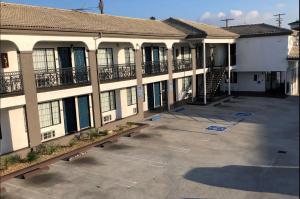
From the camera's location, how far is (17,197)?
1303 cm

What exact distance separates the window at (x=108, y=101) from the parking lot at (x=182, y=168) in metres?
3.48

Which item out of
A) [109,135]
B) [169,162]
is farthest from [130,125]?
[169,162]

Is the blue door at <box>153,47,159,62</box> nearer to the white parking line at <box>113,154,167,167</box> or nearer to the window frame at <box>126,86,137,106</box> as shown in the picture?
Result: the window frame at <box>126,86,137,106</box>

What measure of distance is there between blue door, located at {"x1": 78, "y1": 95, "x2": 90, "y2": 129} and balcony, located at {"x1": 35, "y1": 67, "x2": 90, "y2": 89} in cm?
160

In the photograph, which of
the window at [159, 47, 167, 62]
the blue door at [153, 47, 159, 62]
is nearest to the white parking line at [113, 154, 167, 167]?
the blue door at [153, 47, 159, 62]

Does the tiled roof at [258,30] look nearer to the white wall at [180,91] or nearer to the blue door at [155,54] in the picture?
the white wall at [180,91]

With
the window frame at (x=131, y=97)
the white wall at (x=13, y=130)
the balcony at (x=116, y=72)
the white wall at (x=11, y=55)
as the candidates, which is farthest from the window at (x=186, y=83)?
the white wall at (x=11, y=55)

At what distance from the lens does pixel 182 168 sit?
51.4 feet

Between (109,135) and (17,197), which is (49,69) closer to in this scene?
(109,135)

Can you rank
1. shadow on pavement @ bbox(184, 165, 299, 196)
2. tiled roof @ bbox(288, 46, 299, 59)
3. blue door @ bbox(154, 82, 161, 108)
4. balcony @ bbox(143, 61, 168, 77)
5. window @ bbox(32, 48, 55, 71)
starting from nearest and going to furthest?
1. shadow on pavement @ bbox(184, 165, 299, 196)
2. window @ bbox(32, 48, 55, 71)
3. balcony @ bbox(143, 61, 168, 77)
4. blue door @ bbox(154, 82, 161, 108)
5. tiled roof @ bbox(288, 46, 299, 59)

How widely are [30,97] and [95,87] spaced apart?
4936mm

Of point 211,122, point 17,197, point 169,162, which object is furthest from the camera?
point 211,122

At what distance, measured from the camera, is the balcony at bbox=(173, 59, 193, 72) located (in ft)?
104

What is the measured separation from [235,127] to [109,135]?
8.31 metres
